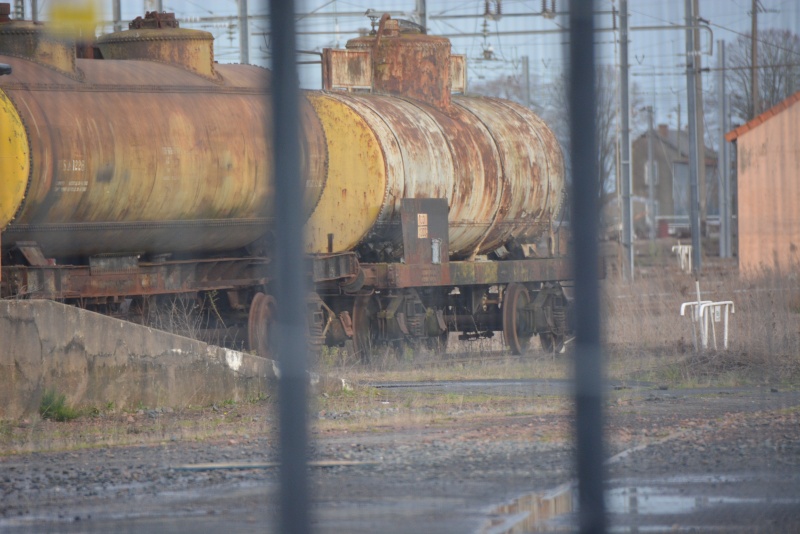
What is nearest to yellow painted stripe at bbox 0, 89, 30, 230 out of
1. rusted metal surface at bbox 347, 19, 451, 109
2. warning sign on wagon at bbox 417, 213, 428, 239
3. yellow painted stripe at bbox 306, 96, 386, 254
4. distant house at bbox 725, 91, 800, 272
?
yellow painted stripe at bbox 306, 96, 386, 254

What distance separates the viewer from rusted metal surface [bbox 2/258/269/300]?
39.1 feet

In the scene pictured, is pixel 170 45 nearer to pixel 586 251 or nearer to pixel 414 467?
pixel 414 467

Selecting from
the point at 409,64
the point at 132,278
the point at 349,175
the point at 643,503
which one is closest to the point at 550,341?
the point at 349,175

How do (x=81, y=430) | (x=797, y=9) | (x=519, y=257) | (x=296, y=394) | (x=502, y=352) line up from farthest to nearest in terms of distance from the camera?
1. (x=519, y=257)
2. (x=502, y=352)
3. (x=81, y=430)
4. (x=797, y=9)
5. (x=296, y=394)

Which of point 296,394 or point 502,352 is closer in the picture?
point 296,394

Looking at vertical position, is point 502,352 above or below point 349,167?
below

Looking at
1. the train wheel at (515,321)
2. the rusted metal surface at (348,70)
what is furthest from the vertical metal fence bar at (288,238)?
the train wheel at (515,321)

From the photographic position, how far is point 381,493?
5.89 meters

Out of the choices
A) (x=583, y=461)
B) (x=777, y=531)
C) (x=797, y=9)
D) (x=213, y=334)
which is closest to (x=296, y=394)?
(x=583, y=461)

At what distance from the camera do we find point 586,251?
3.46m

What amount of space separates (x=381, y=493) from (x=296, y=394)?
Answer: 2.58 m

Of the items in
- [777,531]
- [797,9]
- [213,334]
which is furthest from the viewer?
[213,334]

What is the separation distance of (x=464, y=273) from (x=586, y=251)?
44.6 feet

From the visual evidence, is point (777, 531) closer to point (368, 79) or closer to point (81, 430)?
point (81, 430)
